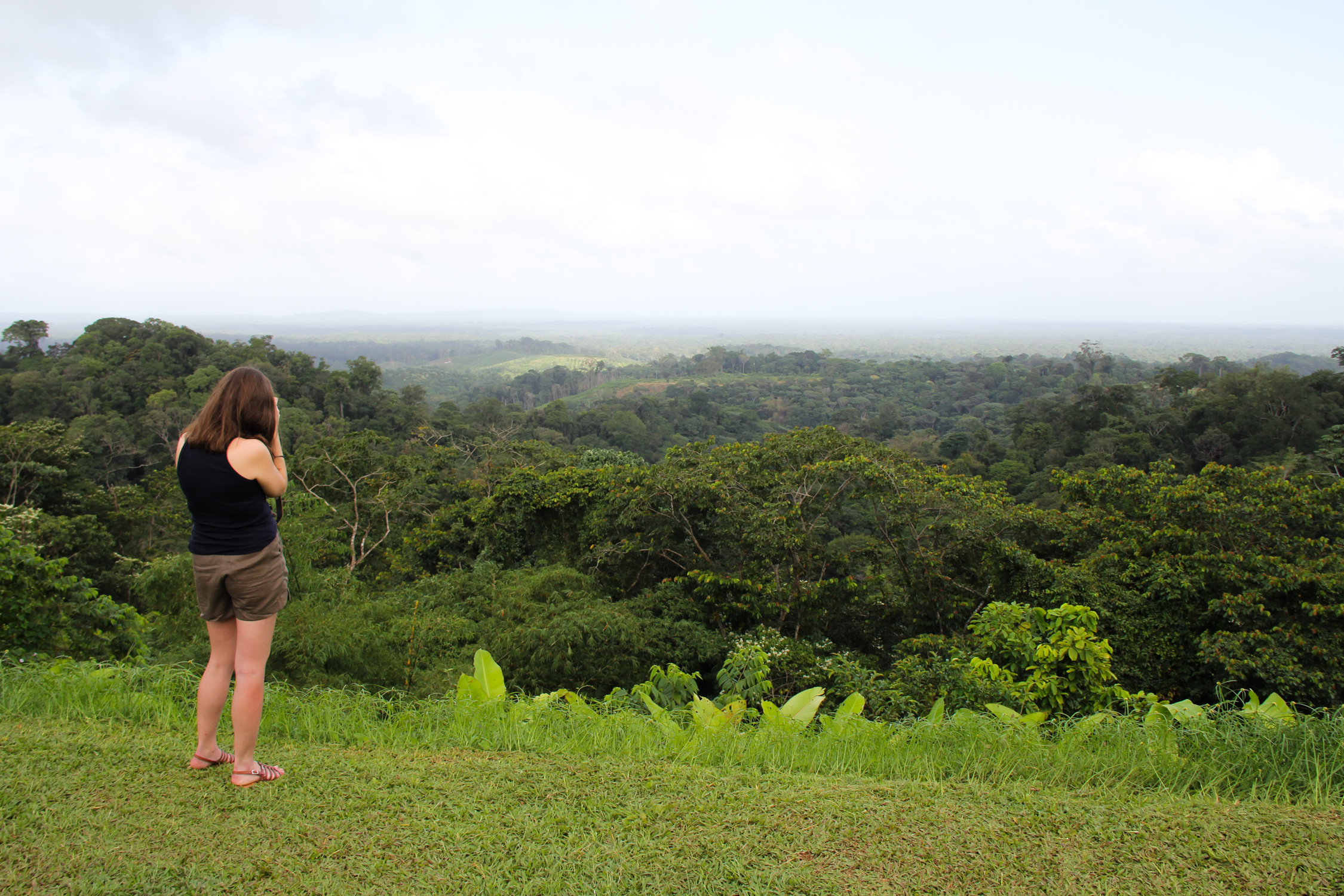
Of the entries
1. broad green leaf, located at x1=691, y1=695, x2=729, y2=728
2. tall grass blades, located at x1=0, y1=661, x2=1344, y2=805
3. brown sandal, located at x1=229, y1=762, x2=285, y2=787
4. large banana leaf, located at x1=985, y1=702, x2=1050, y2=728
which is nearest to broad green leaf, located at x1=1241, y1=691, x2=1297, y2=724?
tall grass blades, located at x1=0, y1=661, x2=1344, y2=805

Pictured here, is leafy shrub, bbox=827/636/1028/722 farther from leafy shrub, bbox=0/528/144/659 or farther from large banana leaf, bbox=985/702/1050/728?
leafy shrub, bbox=0/528/144/659

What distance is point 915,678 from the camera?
568 centimetres

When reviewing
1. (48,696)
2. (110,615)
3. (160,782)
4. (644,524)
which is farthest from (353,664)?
(644,524)

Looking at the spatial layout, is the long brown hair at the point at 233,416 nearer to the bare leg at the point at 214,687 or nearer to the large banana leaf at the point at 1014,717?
the bare leg at the point at 214,687

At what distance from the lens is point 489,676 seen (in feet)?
11.1

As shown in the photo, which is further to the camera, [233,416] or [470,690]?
[470,690]

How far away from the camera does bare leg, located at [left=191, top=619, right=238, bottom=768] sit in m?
2.20

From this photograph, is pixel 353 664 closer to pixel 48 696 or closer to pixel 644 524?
pixel 48 696

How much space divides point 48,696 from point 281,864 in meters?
1.96

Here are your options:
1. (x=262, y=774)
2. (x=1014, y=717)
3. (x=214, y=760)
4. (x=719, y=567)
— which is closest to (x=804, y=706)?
(x=1014, y=717)

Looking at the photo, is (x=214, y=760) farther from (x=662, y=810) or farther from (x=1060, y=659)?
(x=1060, y=659)

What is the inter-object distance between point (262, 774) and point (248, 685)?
0.30m

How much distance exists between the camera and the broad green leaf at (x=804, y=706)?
3.18 m

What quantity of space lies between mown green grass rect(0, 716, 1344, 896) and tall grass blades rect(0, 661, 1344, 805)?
17 centimetres
